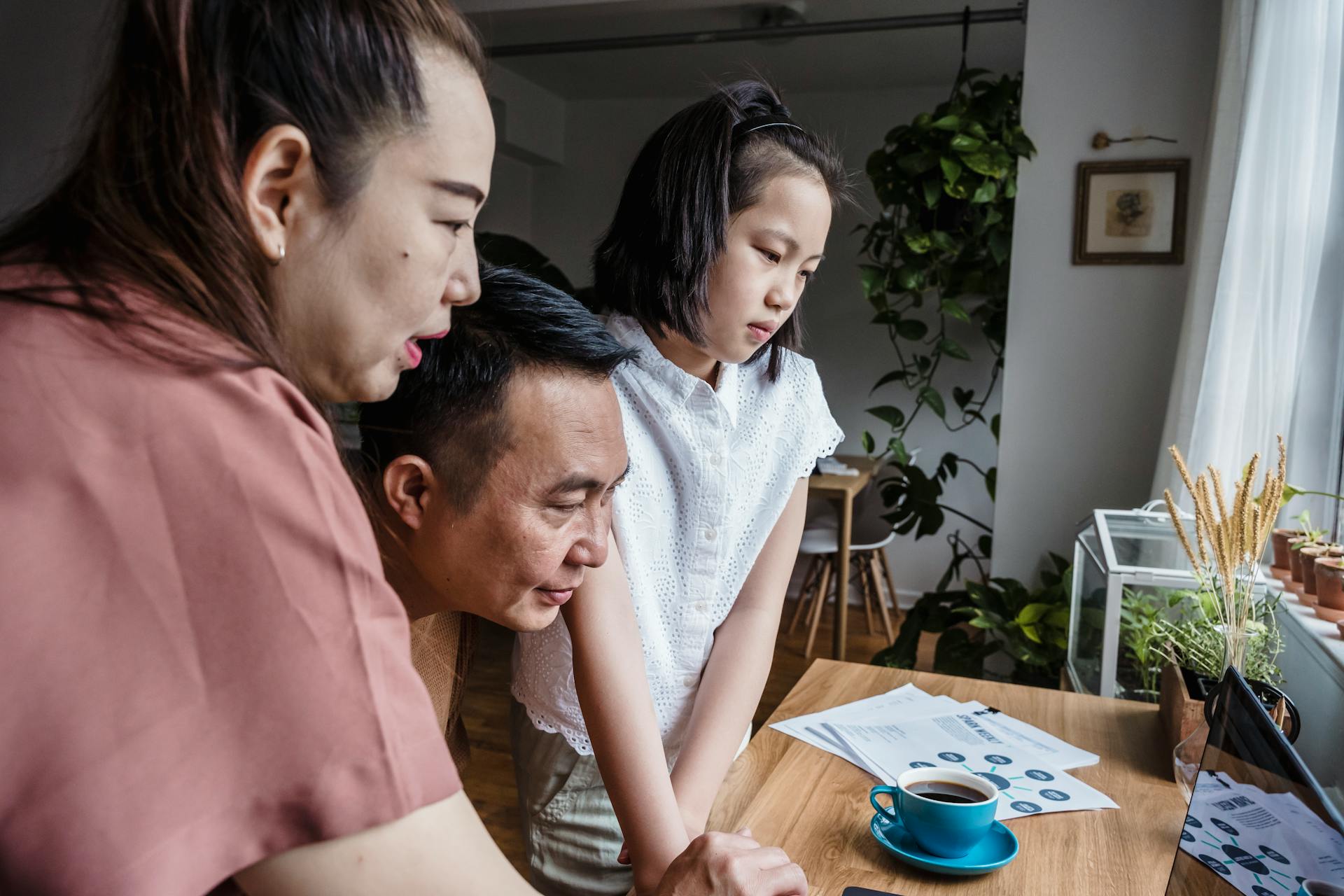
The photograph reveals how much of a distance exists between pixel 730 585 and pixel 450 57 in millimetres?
839

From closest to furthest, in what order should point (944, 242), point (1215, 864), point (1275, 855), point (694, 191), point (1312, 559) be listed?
point (1275, 855) → point (1215, 864) → point (694, 191) → point (1312, 559) → point (944, 242)

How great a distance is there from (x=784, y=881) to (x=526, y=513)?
41 cm

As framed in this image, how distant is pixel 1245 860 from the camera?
2.28 ft

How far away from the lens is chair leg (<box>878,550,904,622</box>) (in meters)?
5.51

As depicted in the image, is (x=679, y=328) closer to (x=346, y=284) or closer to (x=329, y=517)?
(x=346, y=284)

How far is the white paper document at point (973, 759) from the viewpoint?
1.21 m

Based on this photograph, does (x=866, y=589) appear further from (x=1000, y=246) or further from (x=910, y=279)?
(x=1000, y=246)

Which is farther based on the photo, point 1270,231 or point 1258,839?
point 1270,231

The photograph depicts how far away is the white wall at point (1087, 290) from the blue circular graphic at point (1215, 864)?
236 cm

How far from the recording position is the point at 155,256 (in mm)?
480

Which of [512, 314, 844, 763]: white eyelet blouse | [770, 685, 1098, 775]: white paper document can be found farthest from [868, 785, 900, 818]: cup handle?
[512, 314, 844, 763]: white eyelet blouse

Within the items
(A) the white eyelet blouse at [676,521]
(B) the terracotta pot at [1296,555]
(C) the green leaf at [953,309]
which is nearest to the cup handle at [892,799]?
(A) the white eyelet blouse at [676,521]

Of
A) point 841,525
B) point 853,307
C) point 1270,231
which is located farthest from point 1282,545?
point 853,307

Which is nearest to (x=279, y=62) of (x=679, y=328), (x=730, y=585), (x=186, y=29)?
(x=186, y=29)
